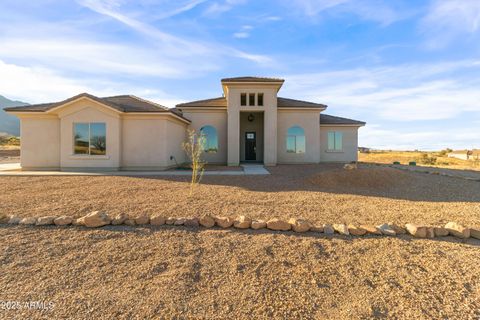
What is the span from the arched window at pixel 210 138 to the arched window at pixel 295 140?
19.0 ft

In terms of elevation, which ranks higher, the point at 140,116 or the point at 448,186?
the point at 140,116

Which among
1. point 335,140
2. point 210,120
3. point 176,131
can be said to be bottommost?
point 335,140

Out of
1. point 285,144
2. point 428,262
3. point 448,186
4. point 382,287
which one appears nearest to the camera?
point 382,287

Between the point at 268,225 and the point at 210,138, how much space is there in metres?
14.9

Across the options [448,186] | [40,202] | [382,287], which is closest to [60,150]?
[40,202]

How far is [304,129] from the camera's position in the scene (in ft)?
63.4

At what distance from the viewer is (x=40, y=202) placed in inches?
285

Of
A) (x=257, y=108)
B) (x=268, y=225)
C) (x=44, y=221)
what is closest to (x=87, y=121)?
(x=257, y=108)

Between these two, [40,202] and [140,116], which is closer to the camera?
[40,202]

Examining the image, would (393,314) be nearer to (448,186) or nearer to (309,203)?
(309,203)

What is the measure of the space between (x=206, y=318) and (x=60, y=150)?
16.7m

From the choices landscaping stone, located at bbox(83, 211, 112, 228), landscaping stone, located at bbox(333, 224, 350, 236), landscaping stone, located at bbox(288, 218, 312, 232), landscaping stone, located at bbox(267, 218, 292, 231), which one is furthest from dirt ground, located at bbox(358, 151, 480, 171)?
landscaping stone, located at bbox(83, 211, 112, 228)

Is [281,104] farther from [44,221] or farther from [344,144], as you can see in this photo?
[44,221]

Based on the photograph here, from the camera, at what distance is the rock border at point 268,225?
4945mm
